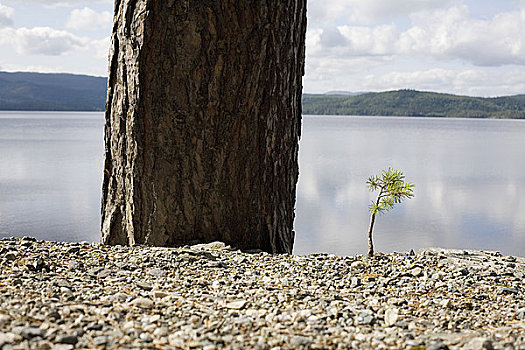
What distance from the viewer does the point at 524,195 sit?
10.9 metres

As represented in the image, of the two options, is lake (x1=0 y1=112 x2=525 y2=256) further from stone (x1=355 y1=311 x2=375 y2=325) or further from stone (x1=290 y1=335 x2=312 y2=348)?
stone (x1=290 y1=335 x2=312 y2=348)

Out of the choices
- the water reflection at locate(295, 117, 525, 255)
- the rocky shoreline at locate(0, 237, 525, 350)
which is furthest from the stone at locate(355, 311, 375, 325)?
the water reflection at locate(295, 117, 525, 255)

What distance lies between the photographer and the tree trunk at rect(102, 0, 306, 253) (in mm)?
3293

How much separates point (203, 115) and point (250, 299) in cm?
147

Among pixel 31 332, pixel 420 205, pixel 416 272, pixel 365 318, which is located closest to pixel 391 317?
pixel 365 318

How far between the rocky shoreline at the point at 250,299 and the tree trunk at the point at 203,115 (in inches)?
13.5

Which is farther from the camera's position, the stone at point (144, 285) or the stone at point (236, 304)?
the stone at point (144, 285)

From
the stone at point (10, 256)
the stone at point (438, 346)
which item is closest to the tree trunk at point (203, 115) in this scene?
the stone at point (10, 256)

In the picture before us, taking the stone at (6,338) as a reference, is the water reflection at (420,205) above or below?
below

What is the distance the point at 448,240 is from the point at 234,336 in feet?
21.8

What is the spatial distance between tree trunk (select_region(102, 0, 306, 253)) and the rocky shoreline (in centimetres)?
34

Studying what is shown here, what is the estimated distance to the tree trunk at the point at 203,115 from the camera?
130 inches

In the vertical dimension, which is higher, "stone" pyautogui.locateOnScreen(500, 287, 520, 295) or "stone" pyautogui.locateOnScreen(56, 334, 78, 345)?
"stone" pyautogui.locateOnScreen(56, 334, 78, 345)

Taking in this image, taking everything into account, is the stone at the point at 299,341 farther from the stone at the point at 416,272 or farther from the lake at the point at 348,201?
the lake at the point at 348,201
